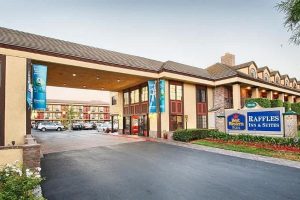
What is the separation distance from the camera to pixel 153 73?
23609mm

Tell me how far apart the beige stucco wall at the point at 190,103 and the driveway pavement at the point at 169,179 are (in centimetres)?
1393

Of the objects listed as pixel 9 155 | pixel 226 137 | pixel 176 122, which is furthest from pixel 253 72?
pixel 9 155

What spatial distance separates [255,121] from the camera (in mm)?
16453

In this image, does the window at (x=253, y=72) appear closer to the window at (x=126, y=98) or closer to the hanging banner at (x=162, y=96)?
the hanging banner at (x=162, y=96)

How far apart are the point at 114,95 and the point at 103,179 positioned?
2719 cm

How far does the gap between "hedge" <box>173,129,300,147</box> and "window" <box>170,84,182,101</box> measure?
542cm

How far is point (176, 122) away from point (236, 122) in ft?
26.7

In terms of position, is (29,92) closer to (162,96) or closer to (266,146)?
(162,96)

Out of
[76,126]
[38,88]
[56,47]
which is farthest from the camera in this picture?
[76,126]

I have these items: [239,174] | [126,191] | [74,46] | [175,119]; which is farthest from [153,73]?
[126,191]

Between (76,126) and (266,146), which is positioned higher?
(266,146)

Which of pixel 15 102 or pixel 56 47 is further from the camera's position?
pixel 56 47

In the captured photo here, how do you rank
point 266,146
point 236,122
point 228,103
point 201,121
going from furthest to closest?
point 228,103, point 201,121, point 236,122, point 266,146

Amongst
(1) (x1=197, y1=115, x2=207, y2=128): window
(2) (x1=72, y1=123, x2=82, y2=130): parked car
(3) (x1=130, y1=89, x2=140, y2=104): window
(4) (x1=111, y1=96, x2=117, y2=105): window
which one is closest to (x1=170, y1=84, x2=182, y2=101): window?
(1) (x1=197, y1=115, x2=207, y2=128): window
